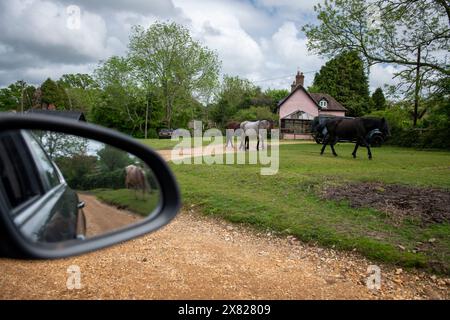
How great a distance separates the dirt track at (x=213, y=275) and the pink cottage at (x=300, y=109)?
3858 centimetres

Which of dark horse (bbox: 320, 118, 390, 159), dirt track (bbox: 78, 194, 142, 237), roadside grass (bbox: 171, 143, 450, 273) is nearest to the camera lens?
dirt track (bbox: 78, 194, 142, 237)

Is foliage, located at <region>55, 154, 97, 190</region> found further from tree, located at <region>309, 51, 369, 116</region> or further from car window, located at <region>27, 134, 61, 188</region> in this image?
tree, located at <region>309, 51, 369, 116</region>

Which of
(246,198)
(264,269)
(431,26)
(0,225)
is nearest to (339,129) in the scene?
(431,26)

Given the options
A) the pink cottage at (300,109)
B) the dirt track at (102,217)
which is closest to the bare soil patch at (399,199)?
the dirt track at (102,217)

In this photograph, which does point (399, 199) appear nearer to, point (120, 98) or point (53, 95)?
point (120, 98)

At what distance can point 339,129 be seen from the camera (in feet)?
55.4

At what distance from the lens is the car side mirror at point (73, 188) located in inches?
50.3

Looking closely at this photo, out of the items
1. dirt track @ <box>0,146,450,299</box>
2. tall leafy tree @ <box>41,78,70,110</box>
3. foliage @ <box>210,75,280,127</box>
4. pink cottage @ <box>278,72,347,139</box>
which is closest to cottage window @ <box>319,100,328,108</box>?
pink cottage @ <box>278,72,347,139</box>

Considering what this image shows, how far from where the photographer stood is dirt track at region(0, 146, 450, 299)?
354cm

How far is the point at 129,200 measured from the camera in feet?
5.66

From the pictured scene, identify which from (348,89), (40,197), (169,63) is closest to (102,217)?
(40,197)

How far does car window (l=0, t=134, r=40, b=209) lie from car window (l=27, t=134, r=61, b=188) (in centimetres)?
5

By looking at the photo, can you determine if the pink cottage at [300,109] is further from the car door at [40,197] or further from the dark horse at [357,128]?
the car door at [40,197]

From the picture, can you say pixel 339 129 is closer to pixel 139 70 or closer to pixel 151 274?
pixel 151 274
